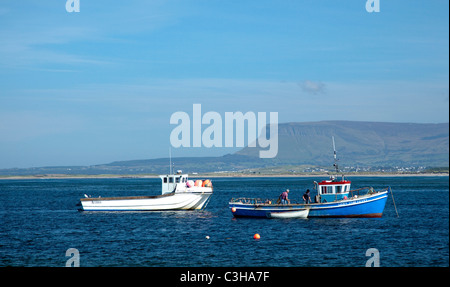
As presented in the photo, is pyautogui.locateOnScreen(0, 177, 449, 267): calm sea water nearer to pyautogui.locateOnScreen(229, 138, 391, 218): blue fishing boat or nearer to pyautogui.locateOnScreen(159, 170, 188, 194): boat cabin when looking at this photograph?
pyautogui.locateOnScreen(229, 138, 391, 218): blue fishing boat

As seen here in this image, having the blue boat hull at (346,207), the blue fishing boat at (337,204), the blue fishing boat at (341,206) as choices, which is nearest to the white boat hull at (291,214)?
the blue fishing boat at (337,204)

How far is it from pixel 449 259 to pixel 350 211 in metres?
27.4

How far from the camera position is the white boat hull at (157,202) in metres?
85.6

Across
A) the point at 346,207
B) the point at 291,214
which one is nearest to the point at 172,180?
the point at 291,214

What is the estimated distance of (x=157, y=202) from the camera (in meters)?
86.1

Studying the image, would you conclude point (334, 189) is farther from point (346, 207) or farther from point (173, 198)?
point (173, 198)

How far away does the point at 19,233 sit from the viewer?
65.4 m

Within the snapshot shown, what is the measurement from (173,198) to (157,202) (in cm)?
240

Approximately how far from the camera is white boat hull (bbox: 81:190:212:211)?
85.6 metres
